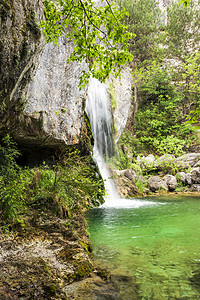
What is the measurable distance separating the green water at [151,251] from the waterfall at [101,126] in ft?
14.6

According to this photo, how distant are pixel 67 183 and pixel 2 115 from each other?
2.05m

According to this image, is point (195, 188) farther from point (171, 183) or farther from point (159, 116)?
point (159, 116)

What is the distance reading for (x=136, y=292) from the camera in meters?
2.34

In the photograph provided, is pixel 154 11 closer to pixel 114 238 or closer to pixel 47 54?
pixel 47 54

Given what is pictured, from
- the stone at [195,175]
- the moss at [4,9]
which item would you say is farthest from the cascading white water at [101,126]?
the moss at [4,9]

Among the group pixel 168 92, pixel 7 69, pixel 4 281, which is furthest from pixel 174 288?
pixel 168 92

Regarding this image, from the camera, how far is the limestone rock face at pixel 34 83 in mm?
3256

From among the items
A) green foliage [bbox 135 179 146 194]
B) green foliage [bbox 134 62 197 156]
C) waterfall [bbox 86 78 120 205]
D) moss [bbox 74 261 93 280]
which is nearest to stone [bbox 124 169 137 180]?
green foliage [bbox 135 179 146 194]

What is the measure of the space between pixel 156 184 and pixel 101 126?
5.16 meters

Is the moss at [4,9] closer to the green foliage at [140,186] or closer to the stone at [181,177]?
the green foliage at [140,186]

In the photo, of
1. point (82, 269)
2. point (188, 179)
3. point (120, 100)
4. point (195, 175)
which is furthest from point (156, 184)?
point (82, 269)

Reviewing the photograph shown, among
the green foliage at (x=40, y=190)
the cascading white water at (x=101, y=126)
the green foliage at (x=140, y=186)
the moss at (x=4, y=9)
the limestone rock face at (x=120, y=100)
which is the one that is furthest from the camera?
the limestone rock face at (x=120, y=100)

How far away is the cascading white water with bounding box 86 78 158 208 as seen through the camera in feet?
37.2

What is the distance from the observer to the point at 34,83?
241 inches
